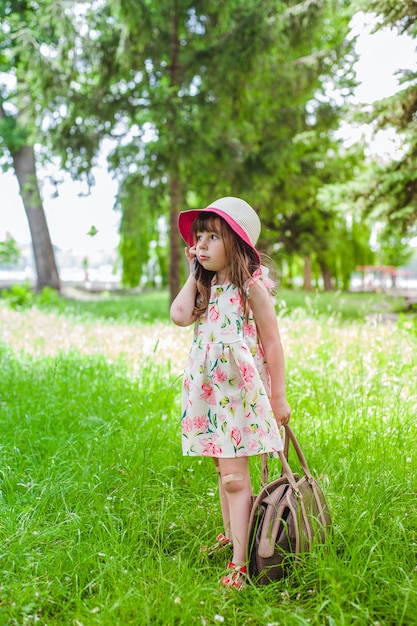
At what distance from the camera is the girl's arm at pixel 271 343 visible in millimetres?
2312

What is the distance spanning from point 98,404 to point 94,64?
683cm

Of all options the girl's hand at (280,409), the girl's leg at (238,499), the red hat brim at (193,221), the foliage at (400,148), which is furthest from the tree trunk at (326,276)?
the girl's leg at (238,499)

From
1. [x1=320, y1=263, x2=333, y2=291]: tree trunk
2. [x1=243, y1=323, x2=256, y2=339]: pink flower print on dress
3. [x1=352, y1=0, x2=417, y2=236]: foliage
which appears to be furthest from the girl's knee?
[x1=320, y1=263, x2=333, y2=291]: tree trunk

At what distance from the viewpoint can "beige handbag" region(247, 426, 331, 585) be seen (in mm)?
2178

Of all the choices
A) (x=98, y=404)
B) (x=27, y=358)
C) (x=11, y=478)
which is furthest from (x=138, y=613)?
(x=27, y=358)

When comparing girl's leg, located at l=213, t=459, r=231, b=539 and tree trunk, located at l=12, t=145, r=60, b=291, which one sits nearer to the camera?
girl's leg, located at l=213, t=459, r=231, b=539

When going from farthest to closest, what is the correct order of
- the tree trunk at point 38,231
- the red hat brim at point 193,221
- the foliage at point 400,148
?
the tree trunk at point 38,231, the foliage at point 400,148, the red hat brim at point 193,221

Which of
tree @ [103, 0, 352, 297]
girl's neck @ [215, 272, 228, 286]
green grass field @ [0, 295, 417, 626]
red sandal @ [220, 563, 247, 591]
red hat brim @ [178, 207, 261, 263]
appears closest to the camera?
green grass field @ [0, 295, 417, 626]

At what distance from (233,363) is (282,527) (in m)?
0.63

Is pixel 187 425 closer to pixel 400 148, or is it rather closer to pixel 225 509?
pixel 225 509

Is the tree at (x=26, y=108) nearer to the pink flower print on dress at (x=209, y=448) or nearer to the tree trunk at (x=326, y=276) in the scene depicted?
the pink flower print on dress at (x=209, y=448)

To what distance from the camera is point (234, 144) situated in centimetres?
984

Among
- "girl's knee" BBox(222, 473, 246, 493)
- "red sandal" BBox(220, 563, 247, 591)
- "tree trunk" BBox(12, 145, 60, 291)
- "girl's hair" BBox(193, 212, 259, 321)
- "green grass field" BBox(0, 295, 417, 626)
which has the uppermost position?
"tree trunk" BBox(12, 145, 60, 291)

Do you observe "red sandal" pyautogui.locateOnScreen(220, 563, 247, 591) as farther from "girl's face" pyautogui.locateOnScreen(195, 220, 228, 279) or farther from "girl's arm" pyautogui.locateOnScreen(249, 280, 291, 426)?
"girl's face" pyautogui.locateOnScreen(195, 220, 228, 279)
